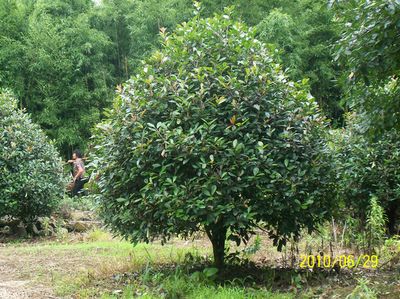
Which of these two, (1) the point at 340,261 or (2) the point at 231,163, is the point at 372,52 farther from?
(1) the point at 340,261

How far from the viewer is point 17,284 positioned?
475cm

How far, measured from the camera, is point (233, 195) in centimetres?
425

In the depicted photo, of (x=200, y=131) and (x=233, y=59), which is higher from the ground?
(x=233, y=59)

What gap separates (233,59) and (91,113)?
11.9 meters

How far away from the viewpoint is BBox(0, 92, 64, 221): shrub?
28.0 feet

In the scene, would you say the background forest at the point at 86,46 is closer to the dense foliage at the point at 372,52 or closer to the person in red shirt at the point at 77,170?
the person in red shirt at the point at 77,170

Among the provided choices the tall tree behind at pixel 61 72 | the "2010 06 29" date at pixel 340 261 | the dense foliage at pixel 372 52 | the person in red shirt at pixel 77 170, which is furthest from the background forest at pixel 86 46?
the dense foliage at pixel 372 52

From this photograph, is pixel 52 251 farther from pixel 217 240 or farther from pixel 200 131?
pixel 200 131

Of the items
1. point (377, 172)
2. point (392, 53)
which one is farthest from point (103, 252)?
point (392, 53)

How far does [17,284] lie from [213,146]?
2.41 meters

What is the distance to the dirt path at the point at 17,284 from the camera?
428 cm

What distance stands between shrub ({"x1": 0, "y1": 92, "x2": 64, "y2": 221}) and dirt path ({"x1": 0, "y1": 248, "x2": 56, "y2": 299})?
261 cm

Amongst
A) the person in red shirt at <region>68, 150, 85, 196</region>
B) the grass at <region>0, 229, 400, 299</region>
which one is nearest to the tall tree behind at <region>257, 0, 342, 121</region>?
the person in red shirt at <region>68, 150, 85, 196</region>

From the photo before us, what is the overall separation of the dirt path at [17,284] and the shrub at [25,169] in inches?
103
